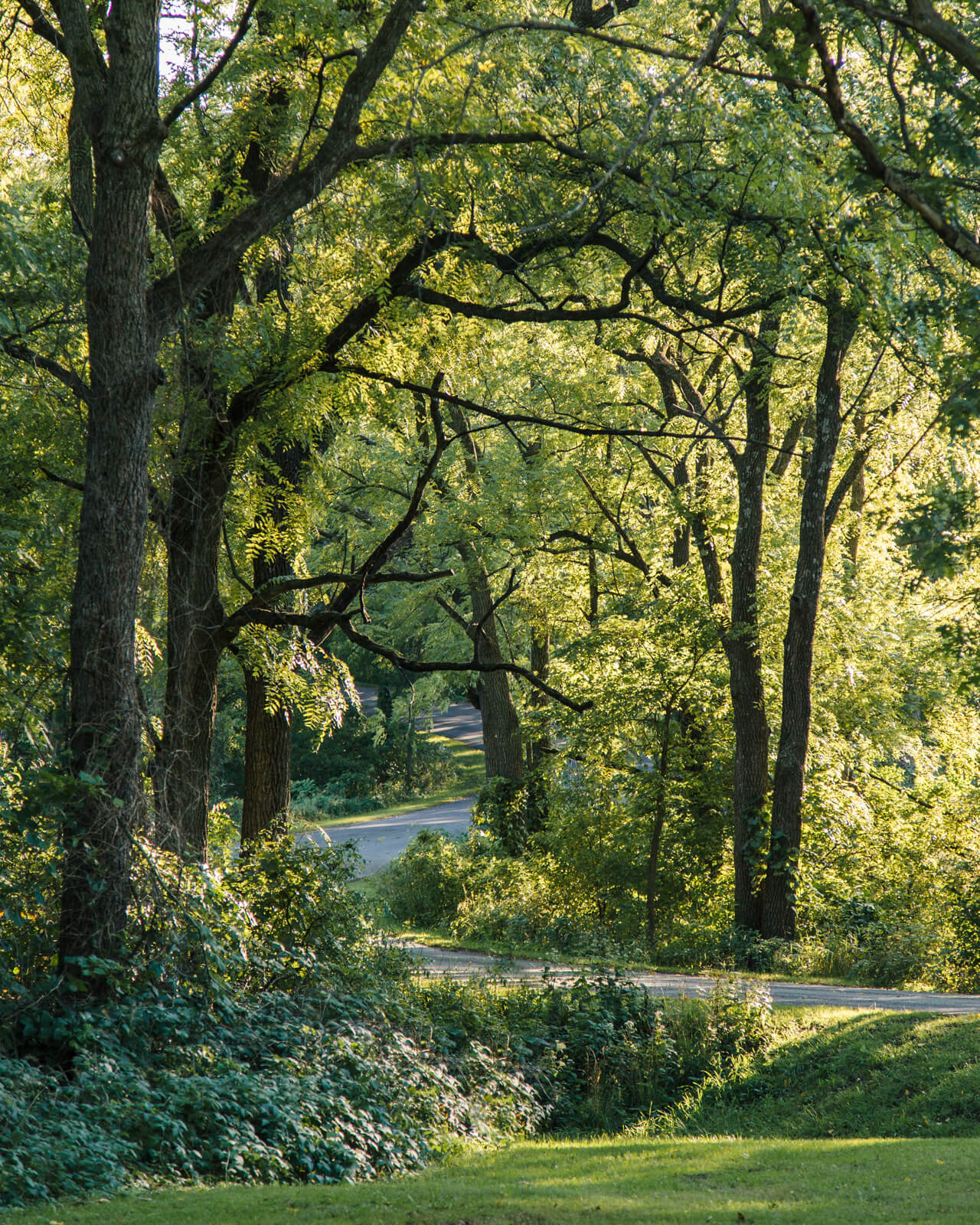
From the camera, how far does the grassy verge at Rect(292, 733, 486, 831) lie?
36188 mm

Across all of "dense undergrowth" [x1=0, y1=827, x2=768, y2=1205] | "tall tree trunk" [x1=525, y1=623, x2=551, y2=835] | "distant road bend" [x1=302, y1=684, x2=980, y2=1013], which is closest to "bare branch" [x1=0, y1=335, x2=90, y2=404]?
"dense undergrowth" [x1=0, y1=827, x2=768, y2=1205]

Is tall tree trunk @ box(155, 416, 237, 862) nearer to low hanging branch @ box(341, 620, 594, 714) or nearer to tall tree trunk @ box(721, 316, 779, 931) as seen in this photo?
low hanging branch @ box(341, 620, 594, 714)

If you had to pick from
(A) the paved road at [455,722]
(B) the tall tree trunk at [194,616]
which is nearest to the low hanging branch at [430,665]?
(B) the tall tree trunk at [194,616]

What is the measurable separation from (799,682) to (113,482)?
1043 cm

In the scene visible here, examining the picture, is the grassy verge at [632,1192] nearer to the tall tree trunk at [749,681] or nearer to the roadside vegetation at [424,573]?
the roadside vegetation at [424,573]

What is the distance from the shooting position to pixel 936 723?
1988 centimetres

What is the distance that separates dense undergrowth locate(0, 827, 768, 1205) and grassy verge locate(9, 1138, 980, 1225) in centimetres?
42

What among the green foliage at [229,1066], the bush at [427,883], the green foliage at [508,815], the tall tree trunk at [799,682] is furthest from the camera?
the green foliage at [508,815]

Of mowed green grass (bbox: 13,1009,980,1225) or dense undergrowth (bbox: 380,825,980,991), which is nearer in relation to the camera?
mowed green grass (bbox: 13,1009,980,1225)

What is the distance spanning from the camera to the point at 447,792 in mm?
42219

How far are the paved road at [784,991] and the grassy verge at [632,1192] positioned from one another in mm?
3688

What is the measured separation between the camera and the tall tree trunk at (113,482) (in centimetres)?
714

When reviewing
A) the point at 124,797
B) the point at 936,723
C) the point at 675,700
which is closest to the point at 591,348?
the point at 675,700

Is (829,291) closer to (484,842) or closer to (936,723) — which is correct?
(936,723)
